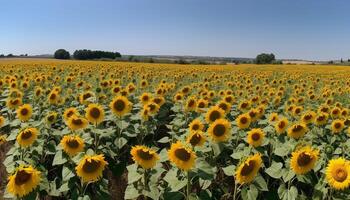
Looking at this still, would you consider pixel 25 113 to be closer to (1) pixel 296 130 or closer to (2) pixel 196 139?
(2) pixel 196 139

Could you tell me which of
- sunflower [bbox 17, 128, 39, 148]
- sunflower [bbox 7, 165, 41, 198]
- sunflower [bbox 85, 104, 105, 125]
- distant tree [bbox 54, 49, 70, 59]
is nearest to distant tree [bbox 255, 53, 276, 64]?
distant tree [bbox 54, 49, 70, 59]

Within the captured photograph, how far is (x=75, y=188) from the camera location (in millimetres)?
5051

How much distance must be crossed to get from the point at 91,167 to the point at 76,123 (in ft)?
5.29

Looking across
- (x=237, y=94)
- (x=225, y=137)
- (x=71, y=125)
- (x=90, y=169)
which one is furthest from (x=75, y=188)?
(x=237, y=94)

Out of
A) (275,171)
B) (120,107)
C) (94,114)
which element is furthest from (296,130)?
(94,114)

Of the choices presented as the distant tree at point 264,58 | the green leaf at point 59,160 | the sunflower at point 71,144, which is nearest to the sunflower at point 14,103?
the green leaf at point 59,160

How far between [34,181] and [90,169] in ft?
1.73

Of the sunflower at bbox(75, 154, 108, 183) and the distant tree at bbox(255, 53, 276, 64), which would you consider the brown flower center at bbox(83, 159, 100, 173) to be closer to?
the sunflower at bbox(75, 154, 108, 183)

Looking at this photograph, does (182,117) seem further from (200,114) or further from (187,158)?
(187,158)

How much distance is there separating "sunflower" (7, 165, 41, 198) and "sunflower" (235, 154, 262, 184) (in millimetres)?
1864

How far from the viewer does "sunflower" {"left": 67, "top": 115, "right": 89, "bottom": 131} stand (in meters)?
6.03

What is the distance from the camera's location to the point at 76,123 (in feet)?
19.9

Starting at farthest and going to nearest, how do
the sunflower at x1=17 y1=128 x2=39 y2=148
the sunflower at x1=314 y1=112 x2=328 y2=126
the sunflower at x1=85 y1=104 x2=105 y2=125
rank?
the sunflower at x1=314 y1=112 x2=328 y2=126 → the sunflower at x1=85 y1=104 x2=105 y2=125 → the sunflower at x1=17 y1=128 x2=39 y2=148

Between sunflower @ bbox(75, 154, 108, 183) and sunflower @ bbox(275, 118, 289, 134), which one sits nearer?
sunflower @ bbox(75, 154, 108, 183)
